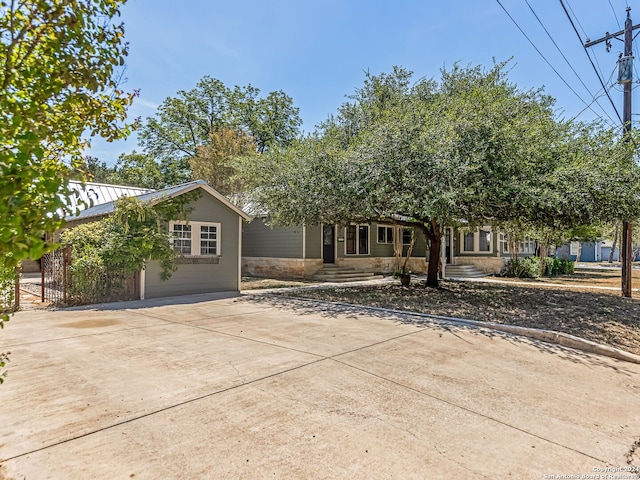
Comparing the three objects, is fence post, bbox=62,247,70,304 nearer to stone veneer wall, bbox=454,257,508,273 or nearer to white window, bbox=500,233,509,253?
stone veneer wall, bbox=454,257,508,273

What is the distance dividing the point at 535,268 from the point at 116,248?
18.4 m

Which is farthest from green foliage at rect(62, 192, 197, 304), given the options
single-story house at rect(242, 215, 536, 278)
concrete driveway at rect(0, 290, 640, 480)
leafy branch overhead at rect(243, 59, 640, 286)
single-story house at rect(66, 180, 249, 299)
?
single-story house at rect(242, 215, 536, 278)

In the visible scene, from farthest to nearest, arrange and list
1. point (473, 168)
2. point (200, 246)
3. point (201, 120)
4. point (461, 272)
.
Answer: point (201, 120), point (461, 272), point (200, 246), point (473, 168)

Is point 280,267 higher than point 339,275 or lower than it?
higher

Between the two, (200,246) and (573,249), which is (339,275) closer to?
(200,246)

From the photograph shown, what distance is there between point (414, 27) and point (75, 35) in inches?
389

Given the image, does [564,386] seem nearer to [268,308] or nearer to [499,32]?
[268,308]

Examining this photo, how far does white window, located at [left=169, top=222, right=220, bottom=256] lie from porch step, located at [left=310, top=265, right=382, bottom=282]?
18.0 ft

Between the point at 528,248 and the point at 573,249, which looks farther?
the point at 573,249

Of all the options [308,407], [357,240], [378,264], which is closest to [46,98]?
[308,407]

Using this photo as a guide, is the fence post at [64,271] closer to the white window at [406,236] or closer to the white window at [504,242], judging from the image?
the white window at [406,236]

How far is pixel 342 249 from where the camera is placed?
57.9 feet

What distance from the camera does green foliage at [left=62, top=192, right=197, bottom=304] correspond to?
363 inches

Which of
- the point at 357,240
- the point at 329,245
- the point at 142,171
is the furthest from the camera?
the point at 142,171
